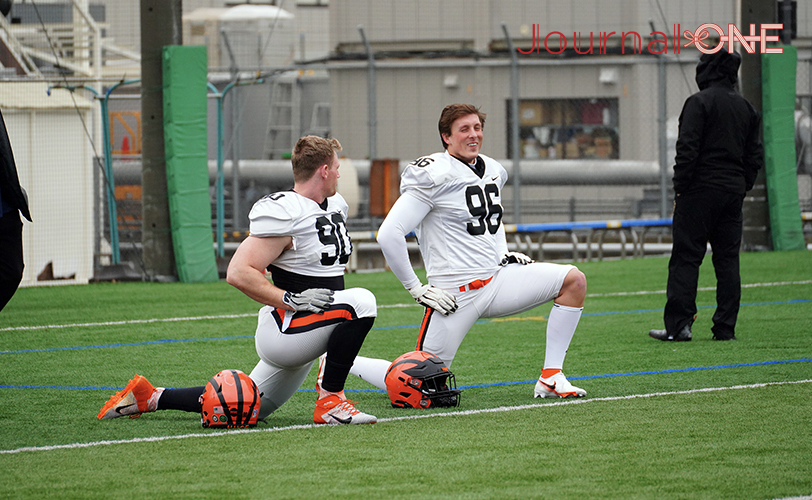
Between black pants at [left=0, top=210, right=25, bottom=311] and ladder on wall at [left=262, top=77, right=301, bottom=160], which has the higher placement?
ladder on wall at [left=262, top=77, right=301, bottom=160]

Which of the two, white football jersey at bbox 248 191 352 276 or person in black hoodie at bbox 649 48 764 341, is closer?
white football jersey at bbox 248 191 352 276

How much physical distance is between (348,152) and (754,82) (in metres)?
8.49

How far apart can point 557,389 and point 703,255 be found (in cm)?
261

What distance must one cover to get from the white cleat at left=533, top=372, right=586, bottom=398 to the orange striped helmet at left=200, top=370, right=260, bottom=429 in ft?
5.02

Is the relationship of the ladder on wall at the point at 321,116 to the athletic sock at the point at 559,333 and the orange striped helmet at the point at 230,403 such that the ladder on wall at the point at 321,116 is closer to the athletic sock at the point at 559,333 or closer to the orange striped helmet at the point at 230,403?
the athletic sock at the point at 559,333

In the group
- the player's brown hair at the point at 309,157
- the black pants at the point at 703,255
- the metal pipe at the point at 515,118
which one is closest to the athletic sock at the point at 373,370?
the player's brown hair at the point at 309,157

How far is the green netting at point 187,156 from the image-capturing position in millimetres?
12992

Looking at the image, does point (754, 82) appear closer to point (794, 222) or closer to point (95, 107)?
point (794, 222)

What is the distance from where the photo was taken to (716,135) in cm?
762

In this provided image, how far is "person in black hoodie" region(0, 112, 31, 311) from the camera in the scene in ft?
16.1

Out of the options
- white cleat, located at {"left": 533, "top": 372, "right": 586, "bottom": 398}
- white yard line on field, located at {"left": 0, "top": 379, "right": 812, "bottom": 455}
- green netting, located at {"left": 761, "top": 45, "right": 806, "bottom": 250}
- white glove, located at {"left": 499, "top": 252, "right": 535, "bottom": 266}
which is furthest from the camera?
green netting, located at {"left": 761, "top": 45, "right": 806, "bottom": 250}

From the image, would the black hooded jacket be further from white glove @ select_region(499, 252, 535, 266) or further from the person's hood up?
white glove @ select_region(499, 252, 535, 266)

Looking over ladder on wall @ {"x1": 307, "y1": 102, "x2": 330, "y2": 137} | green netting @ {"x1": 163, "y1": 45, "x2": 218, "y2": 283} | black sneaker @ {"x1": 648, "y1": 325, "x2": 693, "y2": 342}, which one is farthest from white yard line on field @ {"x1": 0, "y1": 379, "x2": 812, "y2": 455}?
ladder on wall @ {"x1": 307, "y1": 102, "x2": 330, "y2": 137}

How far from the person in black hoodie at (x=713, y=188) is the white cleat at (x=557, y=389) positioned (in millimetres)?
2322
